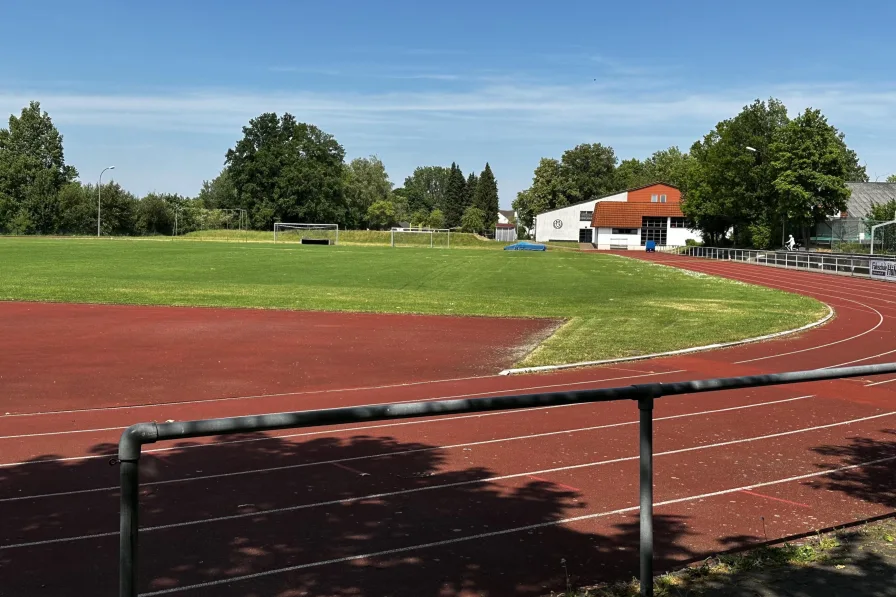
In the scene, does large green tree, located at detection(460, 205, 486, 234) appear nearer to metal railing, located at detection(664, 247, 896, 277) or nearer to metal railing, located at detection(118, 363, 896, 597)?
metal railing, located at detection(664, 247, 896, 277)

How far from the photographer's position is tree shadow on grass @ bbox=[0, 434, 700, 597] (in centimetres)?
480

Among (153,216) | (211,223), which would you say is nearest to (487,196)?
(211,223)

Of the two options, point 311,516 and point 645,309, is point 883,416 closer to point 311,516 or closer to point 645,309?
point 311,516

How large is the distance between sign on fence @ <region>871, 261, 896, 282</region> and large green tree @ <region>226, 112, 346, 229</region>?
304ft

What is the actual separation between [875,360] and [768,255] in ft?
145

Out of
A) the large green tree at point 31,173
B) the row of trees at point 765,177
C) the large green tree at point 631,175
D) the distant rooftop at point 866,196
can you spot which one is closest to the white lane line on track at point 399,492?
the row of trees at point 765,177

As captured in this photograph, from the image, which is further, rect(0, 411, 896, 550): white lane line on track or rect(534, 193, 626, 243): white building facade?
rect(534, 193, 626, 243): white building facade

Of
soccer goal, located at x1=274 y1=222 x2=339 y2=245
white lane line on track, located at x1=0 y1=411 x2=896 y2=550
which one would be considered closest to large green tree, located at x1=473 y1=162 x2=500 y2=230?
soccer goal, located at x1=274 y1=222 x2=339 y2=245

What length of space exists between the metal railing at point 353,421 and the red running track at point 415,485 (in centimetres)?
118

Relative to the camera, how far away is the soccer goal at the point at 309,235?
98500mm

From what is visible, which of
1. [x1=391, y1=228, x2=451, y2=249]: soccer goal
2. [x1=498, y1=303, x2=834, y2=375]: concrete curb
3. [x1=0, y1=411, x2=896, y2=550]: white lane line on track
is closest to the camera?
[x1=0, y1=411, x2=896, y2=550]: white lane line on track

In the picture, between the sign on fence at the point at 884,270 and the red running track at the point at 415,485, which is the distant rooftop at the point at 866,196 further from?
the red running track at the point at 415,485

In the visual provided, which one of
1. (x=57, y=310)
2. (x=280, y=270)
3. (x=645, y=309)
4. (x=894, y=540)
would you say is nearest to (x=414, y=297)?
(x=645, y=309)

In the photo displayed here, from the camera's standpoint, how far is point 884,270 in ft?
126
